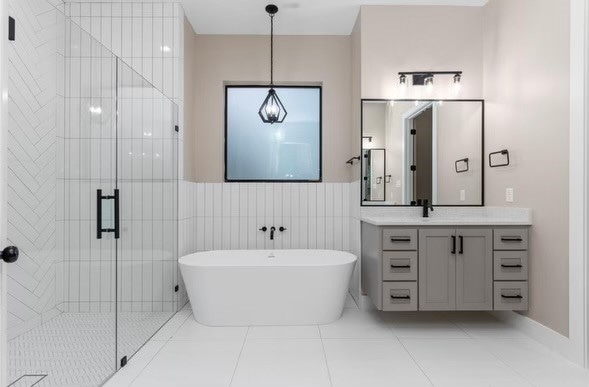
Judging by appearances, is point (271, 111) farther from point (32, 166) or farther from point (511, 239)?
point (511, 239)

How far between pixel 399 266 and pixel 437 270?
0.93 ft

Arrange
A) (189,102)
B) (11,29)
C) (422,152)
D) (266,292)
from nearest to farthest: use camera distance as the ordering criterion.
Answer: (11,29) → (266,292) → (422,152) → (189,102)

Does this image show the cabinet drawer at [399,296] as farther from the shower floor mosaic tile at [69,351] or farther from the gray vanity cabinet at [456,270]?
the shower floor mosaic tile at [69,351]

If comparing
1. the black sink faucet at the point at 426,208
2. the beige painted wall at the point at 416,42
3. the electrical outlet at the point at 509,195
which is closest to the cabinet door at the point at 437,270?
the black sink faucet at the point at 426,208

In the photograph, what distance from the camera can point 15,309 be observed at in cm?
142

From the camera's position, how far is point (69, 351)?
5.97 feet

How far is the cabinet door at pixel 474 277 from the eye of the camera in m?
2.52

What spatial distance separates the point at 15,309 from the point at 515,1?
3.69m

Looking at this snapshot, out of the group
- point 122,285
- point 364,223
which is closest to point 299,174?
point 364,223

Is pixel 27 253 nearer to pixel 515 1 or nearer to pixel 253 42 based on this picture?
pixel 253 42

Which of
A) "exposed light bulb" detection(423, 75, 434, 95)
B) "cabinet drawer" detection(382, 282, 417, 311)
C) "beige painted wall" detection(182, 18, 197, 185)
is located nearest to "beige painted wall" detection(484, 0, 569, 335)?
"exposed light bulb" detection(423, 75, 434, 95)

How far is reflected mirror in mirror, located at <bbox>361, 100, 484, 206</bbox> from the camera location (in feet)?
10.2

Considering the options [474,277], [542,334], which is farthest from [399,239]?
[542,334]

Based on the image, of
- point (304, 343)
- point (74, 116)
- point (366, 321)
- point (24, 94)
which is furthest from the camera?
point (366, 321)
